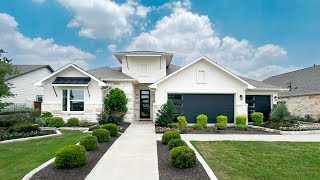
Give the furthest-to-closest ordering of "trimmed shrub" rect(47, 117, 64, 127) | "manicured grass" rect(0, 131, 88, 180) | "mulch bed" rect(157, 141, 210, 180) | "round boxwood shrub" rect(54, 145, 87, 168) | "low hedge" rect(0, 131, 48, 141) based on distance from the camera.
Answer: "trimmed shrub" rect(47, 117, 64, 127) → "low hedge" rect(0, 131, 48, 141) → "manicured grass" rect(0, 131, 88, 180) → "round boxwood shrub" rect(54, 145, 87, 168) → "mulch bed" rect(157, 141, 210, 180)

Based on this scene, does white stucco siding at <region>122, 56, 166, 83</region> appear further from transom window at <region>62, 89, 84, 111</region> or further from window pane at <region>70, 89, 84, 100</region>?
transom window at <region>62, 89, 84, 111</region>

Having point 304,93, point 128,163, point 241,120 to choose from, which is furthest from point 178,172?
point 304,93

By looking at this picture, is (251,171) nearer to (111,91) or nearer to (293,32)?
(111,91)

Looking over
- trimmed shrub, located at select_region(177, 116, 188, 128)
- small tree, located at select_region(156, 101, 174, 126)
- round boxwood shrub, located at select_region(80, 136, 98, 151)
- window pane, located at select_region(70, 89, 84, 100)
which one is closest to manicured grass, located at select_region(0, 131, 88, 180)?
round boxwood shrub, located at select_region(80, 136, 98, 151)

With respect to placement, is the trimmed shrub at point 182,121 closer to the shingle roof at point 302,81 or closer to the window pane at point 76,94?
the window pane at point 76,94

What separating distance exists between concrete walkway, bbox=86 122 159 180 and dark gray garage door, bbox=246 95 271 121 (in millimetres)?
11695

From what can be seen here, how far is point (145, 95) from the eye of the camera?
72.4 ft

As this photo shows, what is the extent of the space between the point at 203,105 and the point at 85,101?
8.94m

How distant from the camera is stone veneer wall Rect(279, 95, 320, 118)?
23.2 meters

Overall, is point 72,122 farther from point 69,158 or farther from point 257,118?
point 257,118

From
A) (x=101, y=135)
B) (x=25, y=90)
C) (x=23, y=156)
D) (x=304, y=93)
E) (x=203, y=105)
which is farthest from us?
(x=25, y=90)

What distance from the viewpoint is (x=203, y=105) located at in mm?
18875

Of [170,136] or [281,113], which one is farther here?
[281,113]

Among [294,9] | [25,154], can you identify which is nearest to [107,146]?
[25,154]
